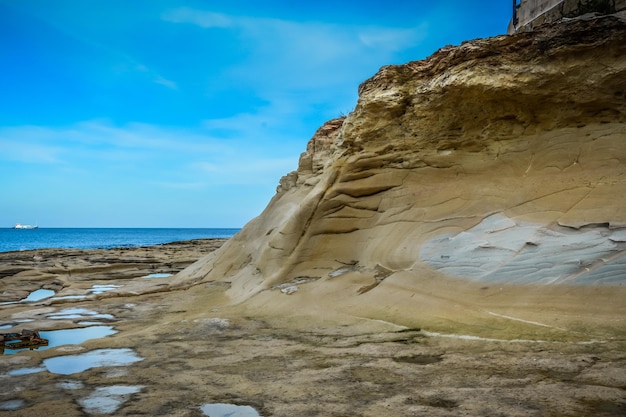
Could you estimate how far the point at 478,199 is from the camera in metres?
7.34

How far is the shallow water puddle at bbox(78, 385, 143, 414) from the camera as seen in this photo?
3.51 m

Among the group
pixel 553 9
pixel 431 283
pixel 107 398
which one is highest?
pixel 553 9

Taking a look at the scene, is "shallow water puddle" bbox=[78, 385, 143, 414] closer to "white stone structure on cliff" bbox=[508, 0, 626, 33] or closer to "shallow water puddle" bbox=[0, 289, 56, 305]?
"shallow water puddle" bbox=[0, 289, 56, 305]

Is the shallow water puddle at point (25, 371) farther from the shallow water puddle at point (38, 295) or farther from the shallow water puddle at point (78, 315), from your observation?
the shallow water puddle at point (38, 295)

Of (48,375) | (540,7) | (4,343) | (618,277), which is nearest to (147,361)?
(48,375)

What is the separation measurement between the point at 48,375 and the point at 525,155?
265 inches

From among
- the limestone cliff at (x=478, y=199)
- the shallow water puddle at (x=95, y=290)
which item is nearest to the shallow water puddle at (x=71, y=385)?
the limestone cliff at (x=478, y=199)

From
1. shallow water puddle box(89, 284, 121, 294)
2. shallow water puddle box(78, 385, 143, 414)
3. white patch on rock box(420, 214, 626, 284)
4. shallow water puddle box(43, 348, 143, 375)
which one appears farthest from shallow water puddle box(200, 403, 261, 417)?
shallow water puddle box(89, 284, 121, 294)

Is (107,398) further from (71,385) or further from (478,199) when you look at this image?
(478,199)

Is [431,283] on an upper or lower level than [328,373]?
upper

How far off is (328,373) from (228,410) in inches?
40.6

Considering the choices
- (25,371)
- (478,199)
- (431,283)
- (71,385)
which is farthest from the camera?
(478,199)

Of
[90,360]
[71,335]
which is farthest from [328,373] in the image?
[71,335]

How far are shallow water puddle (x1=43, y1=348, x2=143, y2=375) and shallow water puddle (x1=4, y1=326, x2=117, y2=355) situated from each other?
3.34 ft
